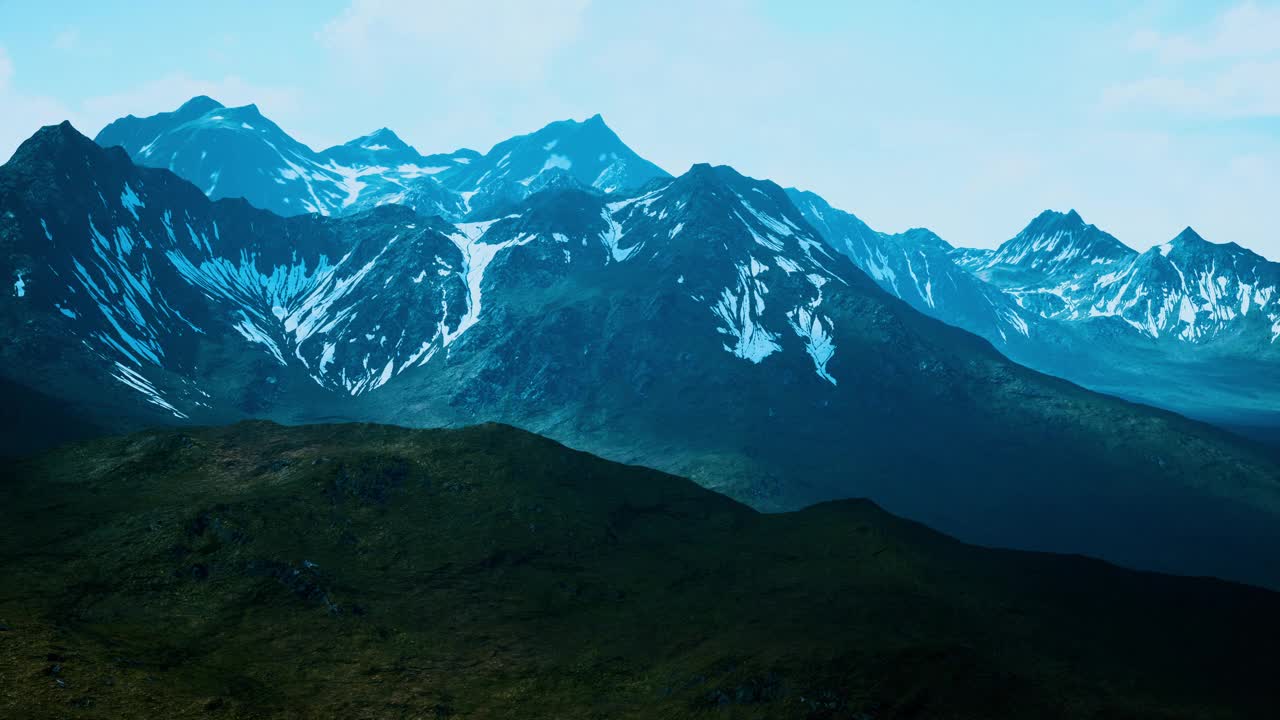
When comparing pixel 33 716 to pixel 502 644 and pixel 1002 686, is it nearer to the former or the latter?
pixel 502 644


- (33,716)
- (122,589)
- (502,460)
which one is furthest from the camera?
(502,460)

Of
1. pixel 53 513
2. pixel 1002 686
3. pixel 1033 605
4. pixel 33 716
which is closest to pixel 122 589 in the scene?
pixel 53 513

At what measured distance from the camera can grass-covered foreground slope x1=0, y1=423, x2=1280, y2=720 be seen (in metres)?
103

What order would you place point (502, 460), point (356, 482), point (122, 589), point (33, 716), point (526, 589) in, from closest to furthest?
point (33, 716)
point (122, 589)
point (526, 589)
point (356, 482)
point (502, 460)

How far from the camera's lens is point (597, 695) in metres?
112

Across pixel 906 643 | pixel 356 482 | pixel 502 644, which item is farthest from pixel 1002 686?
pixel 356 482

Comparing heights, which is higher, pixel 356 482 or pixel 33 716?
pixel 356 482

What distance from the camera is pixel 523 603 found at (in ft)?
466

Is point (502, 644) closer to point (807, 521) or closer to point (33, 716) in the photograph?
point (33, 716)

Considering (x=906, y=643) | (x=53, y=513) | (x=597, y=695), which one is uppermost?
(x=53, y=513)

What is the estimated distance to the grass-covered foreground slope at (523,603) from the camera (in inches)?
4070

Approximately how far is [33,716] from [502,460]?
332 ft

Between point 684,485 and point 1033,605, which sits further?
point 684,485

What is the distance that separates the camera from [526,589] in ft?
481
